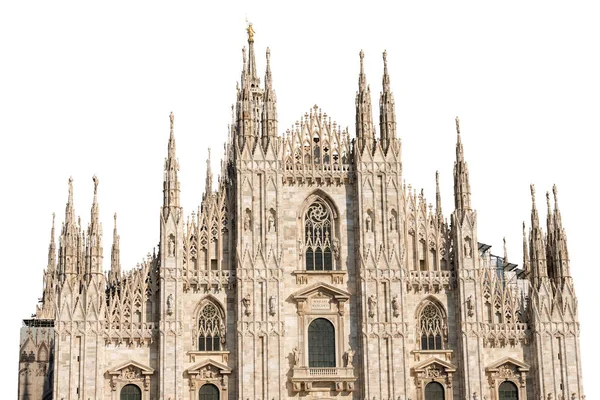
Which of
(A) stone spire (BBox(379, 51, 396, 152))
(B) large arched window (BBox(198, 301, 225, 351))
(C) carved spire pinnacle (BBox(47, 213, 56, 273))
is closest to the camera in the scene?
(B) large arched window (BBox(198, 301, 225, 351))

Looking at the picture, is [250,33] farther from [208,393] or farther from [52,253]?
[52,253]

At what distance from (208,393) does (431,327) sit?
11.0 m

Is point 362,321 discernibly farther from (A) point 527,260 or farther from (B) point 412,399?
(A) point 527,260

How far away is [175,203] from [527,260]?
18.3 metres

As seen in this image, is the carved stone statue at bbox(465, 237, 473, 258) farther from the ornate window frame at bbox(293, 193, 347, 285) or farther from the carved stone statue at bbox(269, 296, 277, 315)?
the carved stone statue at bbox(269, 296, 277, 315)

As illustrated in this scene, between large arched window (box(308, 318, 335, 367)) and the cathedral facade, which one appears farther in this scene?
large arched window (box(308, 318, 335, 367))

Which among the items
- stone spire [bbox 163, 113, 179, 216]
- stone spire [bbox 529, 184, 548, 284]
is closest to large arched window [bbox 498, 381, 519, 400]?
stone spire [bbox 529, 184, 548, 284]

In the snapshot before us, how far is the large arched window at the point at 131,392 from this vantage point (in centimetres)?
5097

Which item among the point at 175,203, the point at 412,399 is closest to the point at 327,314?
the point at 412,399

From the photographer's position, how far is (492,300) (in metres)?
53.5

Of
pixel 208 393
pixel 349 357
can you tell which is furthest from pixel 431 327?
pixel 208 393

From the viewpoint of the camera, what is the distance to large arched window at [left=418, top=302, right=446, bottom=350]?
174ft

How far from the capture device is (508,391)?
52.8 meters

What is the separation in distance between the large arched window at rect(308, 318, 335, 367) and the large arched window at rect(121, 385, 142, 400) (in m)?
7.99
